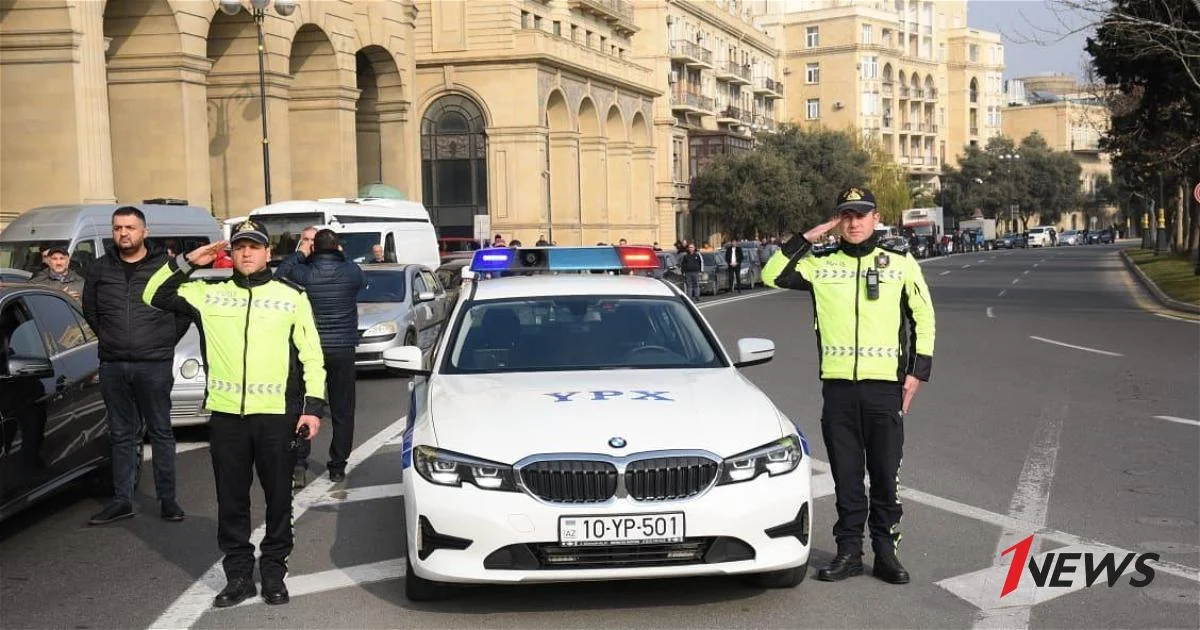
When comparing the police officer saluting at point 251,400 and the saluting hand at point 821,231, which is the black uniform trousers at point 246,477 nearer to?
Result: the police officer saluting at point 251,400

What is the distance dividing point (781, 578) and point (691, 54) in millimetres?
74986

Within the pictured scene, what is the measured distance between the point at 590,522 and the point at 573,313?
2.10 m

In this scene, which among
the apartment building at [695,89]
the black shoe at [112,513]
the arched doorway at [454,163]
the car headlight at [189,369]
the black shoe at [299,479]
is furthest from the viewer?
the apartment building at [695,89]

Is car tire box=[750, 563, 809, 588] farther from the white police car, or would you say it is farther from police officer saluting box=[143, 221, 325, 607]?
police officer saluting box=[143, 221, 325, 607]

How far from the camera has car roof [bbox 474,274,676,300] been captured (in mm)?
7672

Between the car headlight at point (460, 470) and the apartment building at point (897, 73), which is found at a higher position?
the apartment building at point (897, 73)

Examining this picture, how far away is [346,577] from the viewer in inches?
266

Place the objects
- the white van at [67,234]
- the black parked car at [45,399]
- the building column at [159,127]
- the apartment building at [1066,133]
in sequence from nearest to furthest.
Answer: the black parked car at [45,399] < the white van at [67,234] < the building column at [159,127] < the apartment building at [1066,133]

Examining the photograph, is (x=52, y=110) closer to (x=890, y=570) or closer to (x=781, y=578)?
(x=781, y=578)

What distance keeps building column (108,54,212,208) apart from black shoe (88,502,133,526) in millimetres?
25590

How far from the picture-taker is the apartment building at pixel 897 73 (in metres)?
117

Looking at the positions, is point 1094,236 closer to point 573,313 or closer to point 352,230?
point 352,230

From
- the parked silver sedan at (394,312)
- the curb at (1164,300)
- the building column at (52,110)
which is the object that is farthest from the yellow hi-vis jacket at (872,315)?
the building column at (52,110)

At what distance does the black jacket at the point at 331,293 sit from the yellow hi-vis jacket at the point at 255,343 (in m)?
3.37
